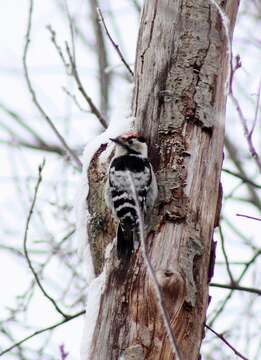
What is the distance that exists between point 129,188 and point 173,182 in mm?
208

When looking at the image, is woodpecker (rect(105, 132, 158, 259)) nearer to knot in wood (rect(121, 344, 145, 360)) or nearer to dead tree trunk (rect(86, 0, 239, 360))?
dead tree trunk (rect(86, 0, 239, 360))

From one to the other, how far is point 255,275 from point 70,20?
93.7 inches

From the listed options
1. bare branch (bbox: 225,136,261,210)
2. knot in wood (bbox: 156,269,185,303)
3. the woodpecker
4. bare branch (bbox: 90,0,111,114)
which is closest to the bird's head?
the woodpecker

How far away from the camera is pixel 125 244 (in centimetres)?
329

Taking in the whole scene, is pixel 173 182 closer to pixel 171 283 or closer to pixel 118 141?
pixel 118 141

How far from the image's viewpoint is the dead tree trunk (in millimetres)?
3006

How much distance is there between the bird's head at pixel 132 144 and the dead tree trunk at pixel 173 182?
52mm

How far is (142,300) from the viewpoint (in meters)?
3.01

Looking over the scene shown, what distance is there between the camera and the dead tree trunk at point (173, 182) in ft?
9.86

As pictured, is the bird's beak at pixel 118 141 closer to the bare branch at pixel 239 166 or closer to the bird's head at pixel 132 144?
the bird's head at pixel 132 144

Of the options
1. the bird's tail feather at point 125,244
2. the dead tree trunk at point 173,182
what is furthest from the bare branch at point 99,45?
the bird's tail feather at point 125,244

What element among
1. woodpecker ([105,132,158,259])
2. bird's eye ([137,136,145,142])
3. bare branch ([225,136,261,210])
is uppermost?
bird's eye ([137,136,145,142])

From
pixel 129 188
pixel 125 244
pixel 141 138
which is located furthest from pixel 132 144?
pixel 125 244

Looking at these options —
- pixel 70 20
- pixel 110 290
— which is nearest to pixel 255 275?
pixel 70 20
